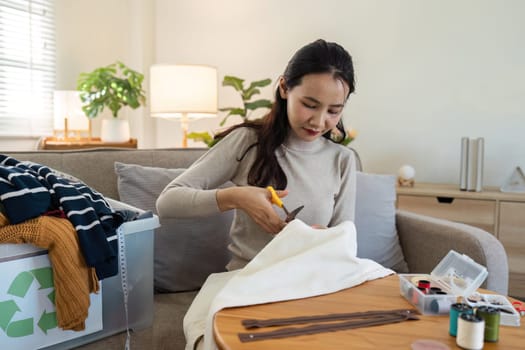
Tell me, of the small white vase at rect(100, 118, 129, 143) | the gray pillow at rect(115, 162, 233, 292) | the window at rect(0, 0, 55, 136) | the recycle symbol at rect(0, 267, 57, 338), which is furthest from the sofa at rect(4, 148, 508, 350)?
the window at rect(0, 0, 55, 136)

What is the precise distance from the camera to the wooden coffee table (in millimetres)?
685

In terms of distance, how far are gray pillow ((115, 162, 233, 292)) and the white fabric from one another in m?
0.53

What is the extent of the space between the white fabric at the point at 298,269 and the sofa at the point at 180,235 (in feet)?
1.02

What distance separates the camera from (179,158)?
1645 millimetres

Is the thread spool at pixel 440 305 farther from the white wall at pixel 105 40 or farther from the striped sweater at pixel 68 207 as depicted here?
the white wall at pixel 105 40

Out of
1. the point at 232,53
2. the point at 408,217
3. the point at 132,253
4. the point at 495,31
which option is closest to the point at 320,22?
the point at 232,53

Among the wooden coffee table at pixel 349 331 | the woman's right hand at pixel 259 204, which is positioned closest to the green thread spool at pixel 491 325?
the wooden coffee table at pixel 349 331

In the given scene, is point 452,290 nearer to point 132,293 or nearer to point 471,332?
point 471,332

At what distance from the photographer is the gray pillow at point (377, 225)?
161 centimetres

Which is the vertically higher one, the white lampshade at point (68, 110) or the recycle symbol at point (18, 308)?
the white lampshade at point (68, 110)

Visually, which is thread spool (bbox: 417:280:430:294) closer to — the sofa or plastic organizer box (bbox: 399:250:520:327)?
plastic organizer box (bbox: 399:250:520:327)

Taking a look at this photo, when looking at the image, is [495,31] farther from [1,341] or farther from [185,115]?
[1,341]

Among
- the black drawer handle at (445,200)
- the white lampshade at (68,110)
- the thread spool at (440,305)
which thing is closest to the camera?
the thread spool at (440,305)

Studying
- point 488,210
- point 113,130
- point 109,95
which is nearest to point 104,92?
point 109,95
